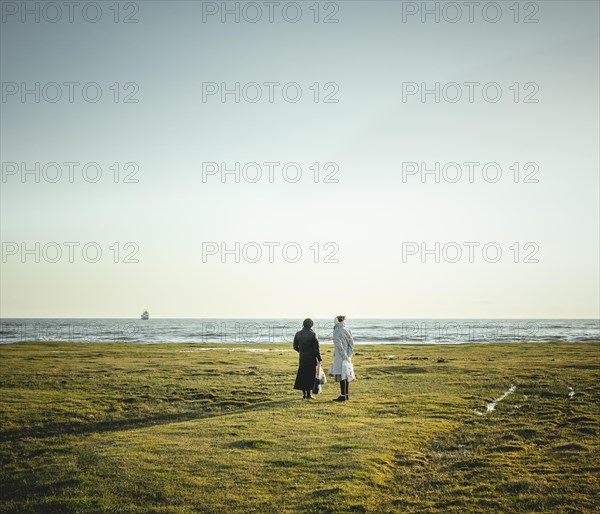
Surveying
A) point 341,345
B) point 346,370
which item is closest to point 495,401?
point 346,370

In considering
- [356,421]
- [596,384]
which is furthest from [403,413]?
[596,384]

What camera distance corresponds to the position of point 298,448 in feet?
52.4

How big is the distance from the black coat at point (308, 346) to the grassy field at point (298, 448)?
2130 mm

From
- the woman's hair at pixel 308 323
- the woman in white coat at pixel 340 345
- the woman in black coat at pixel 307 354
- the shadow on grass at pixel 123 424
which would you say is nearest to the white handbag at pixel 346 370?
the woman in white coat at pixel 340 345

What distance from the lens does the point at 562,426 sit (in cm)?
2000

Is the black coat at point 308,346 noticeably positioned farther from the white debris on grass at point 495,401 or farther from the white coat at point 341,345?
the white debris on grass at point 495,401

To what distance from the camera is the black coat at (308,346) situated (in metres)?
23.3

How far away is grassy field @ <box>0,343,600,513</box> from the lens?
1229 centimetres

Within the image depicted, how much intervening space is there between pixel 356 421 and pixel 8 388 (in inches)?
884

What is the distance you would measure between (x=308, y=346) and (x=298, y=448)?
299 inches

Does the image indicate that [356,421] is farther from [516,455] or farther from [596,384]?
[596,384]

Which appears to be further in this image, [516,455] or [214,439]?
[214,439]

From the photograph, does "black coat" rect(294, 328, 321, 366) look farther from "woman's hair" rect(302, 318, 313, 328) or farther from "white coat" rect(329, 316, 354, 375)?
"white coat" rect(329, 316, 354, 375)

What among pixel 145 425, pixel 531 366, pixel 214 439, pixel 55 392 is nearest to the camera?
pixel 214 439
